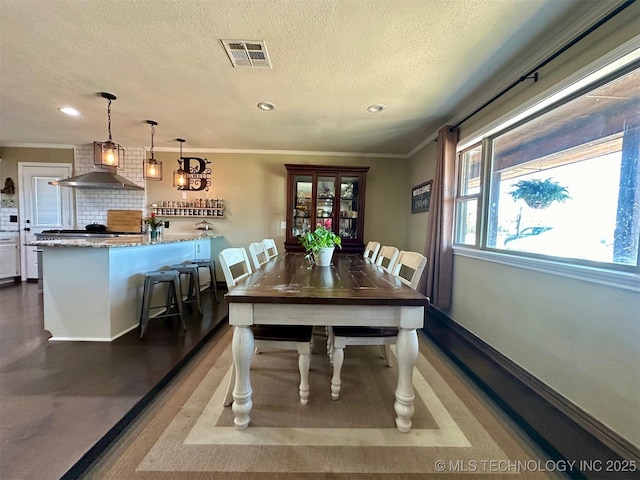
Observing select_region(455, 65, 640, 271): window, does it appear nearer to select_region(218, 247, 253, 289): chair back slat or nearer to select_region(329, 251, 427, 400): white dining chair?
select_region(329, 251, 427, 400): white dining chair

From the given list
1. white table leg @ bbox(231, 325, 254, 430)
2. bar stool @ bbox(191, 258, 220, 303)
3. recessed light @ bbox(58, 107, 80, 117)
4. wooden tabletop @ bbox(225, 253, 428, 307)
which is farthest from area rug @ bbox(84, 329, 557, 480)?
recessed light @ bbox(58, 107, 80, 117)

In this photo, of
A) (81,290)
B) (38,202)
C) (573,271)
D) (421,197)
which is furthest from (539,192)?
(38,202)

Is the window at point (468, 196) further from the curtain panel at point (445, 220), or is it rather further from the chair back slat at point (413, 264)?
the chair back slat at point (413, 264)

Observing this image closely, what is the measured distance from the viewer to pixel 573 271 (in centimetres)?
153

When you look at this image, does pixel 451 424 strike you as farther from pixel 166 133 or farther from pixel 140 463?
pixel 166 133

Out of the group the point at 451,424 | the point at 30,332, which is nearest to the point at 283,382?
the point at 451,424

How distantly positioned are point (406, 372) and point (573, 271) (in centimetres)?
115

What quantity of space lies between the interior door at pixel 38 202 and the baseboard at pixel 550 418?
20.6 feet

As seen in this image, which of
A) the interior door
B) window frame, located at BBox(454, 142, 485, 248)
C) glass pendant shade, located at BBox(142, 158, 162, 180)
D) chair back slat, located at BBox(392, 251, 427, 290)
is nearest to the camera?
chair back slat, located at BBox(392, 251, 427, 290)

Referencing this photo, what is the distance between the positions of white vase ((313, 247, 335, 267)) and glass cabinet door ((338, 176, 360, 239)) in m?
2.10

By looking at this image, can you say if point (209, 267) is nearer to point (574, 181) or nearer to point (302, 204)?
point (302, 204)

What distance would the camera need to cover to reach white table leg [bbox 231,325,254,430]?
1.37 m

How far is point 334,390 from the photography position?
1.66 meters

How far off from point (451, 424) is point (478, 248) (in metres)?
1.62
